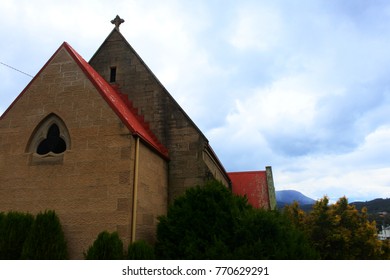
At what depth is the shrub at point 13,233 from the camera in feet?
25.2

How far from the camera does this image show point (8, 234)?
7.84 m

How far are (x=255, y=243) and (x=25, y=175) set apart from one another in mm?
7363

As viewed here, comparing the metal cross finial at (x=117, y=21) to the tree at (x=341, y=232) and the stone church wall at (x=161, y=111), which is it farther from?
the tree at (x=341, y=232)

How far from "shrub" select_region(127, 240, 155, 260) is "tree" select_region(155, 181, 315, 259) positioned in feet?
1.75

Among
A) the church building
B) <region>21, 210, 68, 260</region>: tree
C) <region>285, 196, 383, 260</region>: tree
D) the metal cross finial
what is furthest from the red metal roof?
<region>21, 210, 68, 260</region>: tree

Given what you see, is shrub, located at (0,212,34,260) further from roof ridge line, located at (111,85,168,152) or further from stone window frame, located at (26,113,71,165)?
roof ridge line, located at (111,85,168,152)

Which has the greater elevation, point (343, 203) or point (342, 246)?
point (343, 203)

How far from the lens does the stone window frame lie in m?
9.23

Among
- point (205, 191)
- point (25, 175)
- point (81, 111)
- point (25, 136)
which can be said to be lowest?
point (205, 191)

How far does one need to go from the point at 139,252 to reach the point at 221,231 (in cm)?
214

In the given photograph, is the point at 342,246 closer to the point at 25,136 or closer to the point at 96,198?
the point at 96,198

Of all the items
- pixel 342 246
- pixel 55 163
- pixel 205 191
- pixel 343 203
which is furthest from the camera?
pixel 343 203

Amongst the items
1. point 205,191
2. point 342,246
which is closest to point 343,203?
point 342,246

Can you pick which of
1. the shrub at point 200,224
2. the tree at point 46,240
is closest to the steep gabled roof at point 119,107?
the shrub at point 200,224
